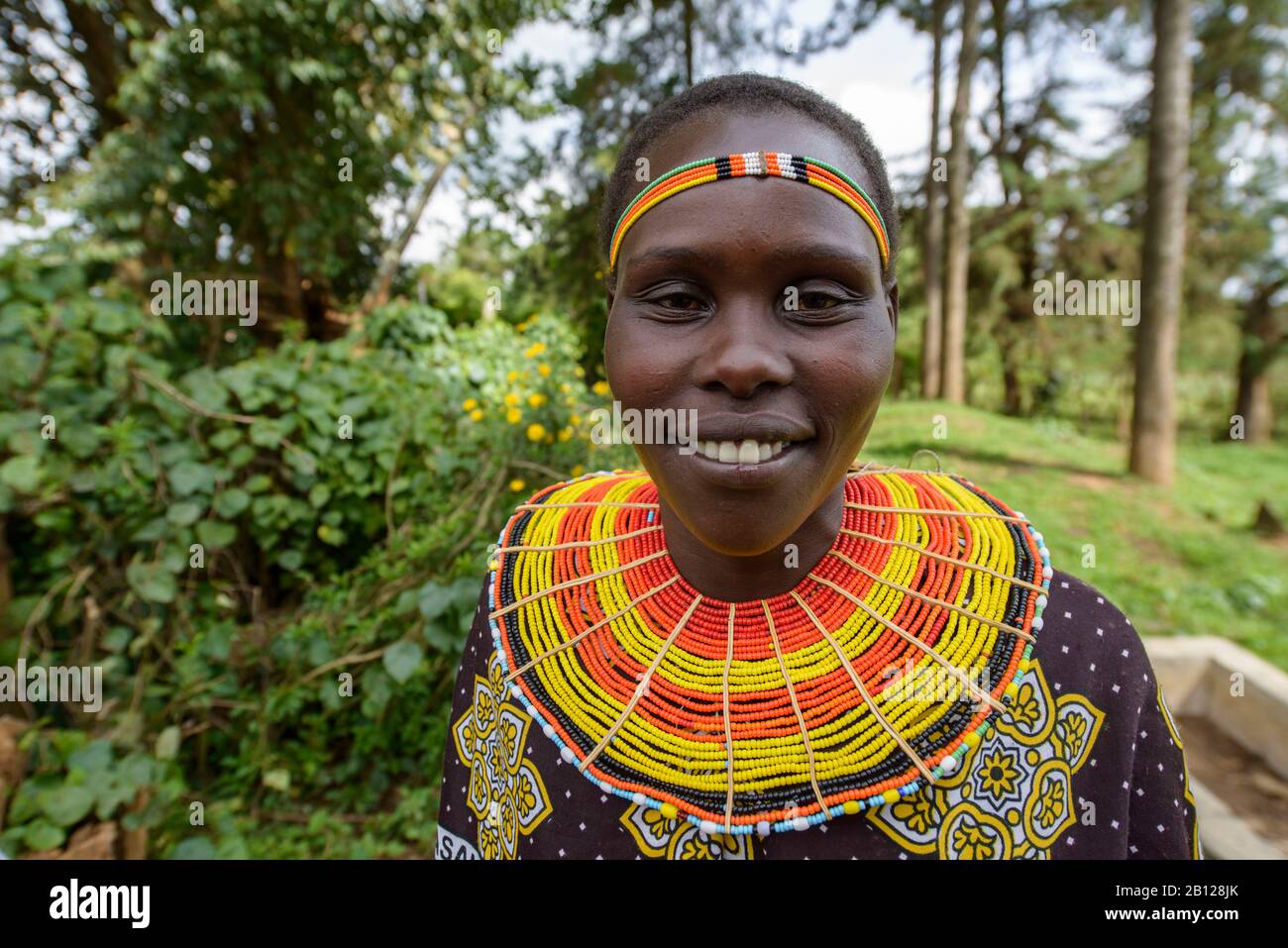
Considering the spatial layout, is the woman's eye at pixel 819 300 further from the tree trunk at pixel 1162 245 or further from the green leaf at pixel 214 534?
the tree trunk at pixel 1162 245

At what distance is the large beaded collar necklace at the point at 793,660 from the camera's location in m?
1.13

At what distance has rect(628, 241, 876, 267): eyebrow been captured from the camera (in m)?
1.05

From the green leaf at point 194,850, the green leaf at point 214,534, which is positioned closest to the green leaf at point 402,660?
the green leaf at point 194,850

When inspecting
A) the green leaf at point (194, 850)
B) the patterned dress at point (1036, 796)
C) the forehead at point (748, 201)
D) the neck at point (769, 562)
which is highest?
the forehead at point (748, 201)

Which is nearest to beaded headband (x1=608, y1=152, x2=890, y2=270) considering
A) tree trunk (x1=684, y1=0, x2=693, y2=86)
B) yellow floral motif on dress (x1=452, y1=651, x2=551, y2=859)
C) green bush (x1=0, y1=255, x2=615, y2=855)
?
yellow floral motif on dress (x1=452, y1=651, x2=551, y2=859)

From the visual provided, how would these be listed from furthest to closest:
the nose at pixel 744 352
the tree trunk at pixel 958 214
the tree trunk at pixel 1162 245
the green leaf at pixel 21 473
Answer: the tree trunk at pixel 958 214, the tree trunk at pixel 1162 245, the green leaf at pixel 21 473, the nose at pixel 744 352

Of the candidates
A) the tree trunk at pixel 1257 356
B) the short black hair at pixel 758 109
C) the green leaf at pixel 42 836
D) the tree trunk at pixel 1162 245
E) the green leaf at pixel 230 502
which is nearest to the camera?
the short black hair at pixel 758 109

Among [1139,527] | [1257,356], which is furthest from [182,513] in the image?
[1257,356]

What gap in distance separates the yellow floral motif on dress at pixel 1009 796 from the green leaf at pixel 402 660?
1.85m

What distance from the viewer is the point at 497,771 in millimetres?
1364

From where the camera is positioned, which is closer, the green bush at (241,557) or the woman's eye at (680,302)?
the woman's eye at (680,302)

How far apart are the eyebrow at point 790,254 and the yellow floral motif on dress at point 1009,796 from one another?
0.69 metres

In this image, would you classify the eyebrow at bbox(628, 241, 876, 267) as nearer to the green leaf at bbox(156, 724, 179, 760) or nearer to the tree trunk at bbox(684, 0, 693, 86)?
the green leaf at bbox(156, 724, 179, 760)

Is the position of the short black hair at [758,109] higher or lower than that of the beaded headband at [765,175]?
higher
